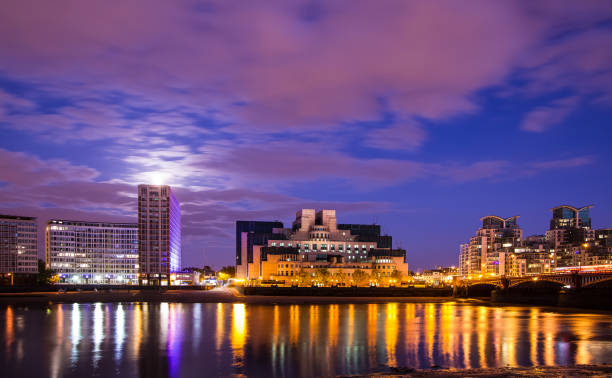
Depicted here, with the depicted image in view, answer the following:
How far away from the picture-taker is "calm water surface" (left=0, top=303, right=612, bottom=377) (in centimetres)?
4097

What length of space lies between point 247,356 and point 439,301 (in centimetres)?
11338

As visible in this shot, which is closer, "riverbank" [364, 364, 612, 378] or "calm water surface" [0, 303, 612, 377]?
"riverbank" [364, 364, 612, 378]

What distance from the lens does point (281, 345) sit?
52.9 metres

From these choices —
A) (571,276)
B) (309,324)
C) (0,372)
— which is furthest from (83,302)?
(571,276)

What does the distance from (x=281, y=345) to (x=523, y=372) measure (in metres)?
24.5

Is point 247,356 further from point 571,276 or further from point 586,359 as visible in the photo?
point 571,276

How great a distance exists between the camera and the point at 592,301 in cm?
11131

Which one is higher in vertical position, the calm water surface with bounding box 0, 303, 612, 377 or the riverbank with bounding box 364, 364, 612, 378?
the riverbank with bounding box 364, 364, 612, 378

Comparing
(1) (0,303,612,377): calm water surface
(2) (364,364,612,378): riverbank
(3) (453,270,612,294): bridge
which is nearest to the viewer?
(2) (364,364,612,378): riverbank

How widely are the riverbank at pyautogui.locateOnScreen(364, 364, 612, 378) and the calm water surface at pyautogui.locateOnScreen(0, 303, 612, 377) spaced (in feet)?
12.7

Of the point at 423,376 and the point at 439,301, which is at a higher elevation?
the point at 423,376

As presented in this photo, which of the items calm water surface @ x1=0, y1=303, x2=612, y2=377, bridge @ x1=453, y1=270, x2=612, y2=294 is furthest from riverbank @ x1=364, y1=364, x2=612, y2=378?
bridge @ x1=453, y1=270, x2=612, y2=294

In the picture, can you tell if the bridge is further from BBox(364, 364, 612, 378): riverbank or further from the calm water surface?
BBox(364, 364, 612, 378): riverbank

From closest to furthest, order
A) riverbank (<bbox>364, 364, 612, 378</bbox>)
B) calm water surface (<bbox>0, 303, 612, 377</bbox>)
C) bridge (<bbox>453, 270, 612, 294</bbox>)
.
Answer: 1. riverbank (<bbox>364, 364, 612, 378</bbox>)
2. calm water surface (<bbox>0, 303, 612, 377</bbox>)
3. bridge (<bbox>453, 270, 612, 294</bbox>)
